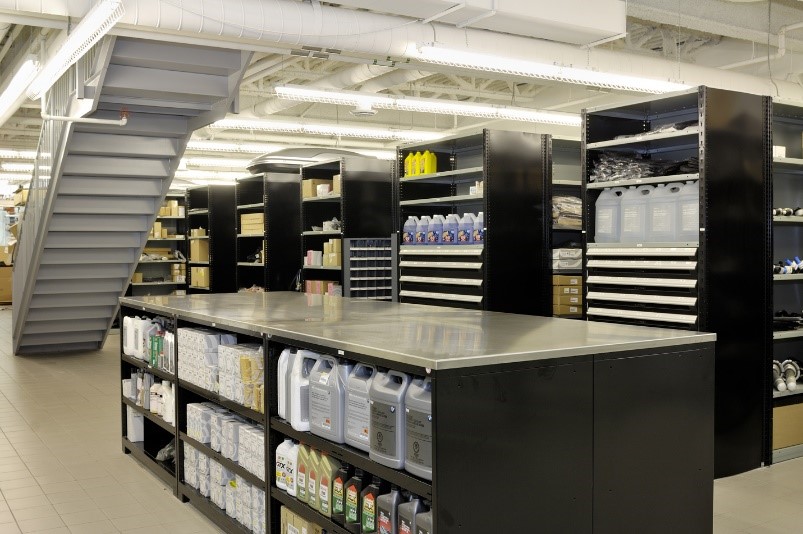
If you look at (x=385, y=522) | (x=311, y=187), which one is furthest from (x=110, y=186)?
(x=385, y=522)

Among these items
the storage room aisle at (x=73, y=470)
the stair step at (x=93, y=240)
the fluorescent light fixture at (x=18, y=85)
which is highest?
the fluorescent light fixture at (x=18, y=85)

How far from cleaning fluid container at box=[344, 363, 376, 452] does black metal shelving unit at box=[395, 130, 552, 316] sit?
11.7ft

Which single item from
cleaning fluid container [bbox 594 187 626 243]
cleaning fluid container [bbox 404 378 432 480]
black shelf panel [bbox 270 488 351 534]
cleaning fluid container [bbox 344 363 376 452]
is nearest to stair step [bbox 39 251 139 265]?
cleaning fluid container [bbox 594 187 626 243]

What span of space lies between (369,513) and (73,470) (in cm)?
321

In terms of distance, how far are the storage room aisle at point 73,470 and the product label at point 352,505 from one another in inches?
59.1

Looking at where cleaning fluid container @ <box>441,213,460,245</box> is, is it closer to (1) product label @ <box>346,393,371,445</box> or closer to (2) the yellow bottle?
(2) the yellow bottle

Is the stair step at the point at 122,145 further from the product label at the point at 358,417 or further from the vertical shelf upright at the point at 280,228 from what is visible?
the product label at the point at 358,417

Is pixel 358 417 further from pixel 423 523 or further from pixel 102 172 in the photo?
pixel 102 172

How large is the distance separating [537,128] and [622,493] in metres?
13.3

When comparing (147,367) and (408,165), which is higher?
(408,165)

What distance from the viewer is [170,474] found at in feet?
16.5

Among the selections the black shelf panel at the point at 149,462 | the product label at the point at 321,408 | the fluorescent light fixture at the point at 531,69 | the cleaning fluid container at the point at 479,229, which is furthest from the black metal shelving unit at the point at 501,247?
the product label at the point at 321,408

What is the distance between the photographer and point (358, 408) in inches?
122

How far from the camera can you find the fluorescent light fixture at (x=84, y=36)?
15.7ft
